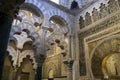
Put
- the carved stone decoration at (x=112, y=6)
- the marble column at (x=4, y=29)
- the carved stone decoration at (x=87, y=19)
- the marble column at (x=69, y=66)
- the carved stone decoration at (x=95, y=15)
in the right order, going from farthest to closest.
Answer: the carved stone decoration at (x=87, y=19) → the marble column at (x=69, y=66) → the carved stone decoration at (x=95, y=15) → the carved stone decoration at (x=112, y=6) → the marble column at (x=4, y=29)

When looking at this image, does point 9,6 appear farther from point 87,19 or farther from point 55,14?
point 87,19

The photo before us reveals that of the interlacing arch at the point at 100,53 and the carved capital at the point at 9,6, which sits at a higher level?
the carved capital at the point at 9,6

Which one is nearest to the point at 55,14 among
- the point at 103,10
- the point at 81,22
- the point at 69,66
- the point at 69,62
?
the point at 81,22

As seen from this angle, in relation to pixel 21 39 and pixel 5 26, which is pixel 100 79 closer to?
pixel 5 26

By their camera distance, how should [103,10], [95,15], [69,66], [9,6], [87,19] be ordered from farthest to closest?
1. [87,19]
2. [69,66]
3. [95,15]
4. [103,10]
5. [9,6]

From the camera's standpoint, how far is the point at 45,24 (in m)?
7.49

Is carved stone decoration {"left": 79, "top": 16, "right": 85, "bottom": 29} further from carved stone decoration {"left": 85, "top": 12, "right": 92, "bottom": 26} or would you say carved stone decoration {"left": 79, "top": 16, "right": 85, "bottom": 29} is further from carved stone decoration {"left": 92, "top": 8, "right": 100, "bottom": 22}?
carved stone decoration {"left": 92, "top": 8, "right": 100, "bottom": 22}

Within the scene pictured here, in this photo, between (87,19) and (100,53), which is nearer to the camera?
(100,53)

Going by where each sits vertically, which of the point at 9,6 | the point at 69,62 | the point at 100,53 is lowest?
the point at 69,62

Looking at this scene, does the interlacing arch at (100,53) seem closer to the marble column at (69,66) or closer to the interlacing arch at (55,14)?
the marble column at (69,66)

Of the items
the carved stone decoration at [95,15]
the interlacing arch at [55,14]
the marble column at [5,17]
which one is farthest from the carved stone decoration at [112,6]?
the marble column at [5,17]

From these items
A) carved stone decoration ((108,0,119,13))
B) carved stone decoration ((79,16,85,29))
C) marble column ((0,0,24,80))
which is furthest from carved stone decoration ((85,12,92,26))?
marble column ((0,0,24,80))

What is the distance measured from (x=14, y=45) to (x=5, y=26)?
9.22 meters

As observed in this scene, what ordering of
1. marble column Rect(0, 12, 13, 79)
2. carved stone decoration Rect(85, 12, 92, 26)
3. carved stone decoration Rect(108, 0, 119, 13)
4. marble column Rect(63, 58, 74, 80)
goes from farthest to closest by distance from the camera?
1. carved stone decoration Rect(85, 12, 92, 26)
2. marble column Rect(63, 58, 74, 80)
3. carved stone decoration Rect(108, 0, 119, 13)
4. marble column Rect(0, 12, 13, 79)
